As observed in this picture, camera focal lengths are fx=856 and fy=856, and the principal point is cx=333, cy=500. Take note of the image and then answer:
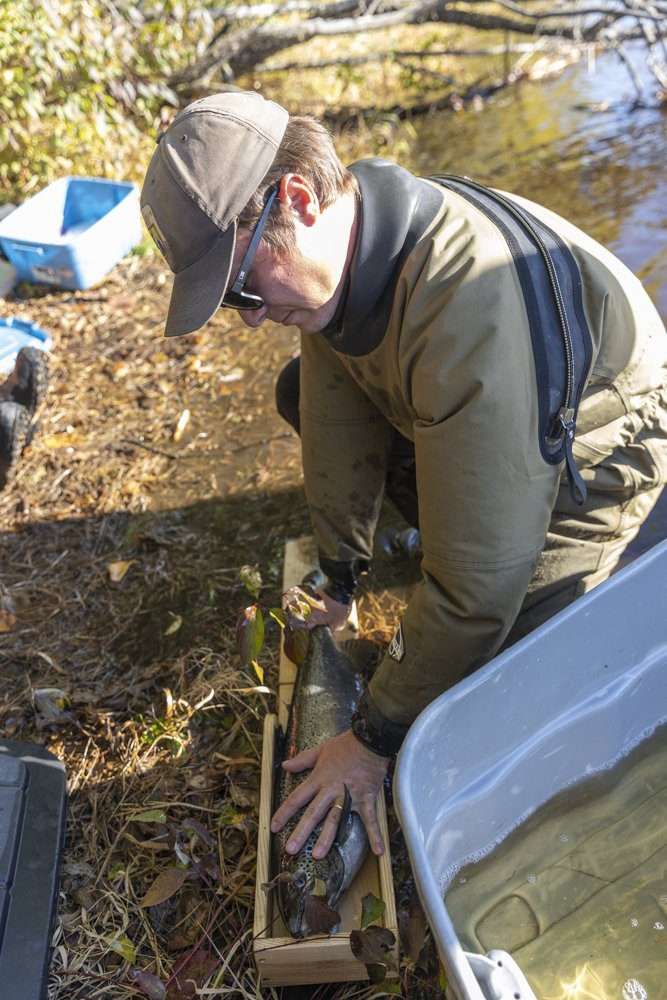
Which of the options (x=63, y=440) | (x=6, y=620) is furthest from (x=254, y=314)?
(x=63, y=440)

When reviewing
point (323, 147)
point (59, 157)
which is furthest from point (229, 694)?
point (59, 157)

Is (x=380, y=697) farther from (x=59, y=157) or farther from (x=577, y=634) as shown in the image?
(x=59, y=157)

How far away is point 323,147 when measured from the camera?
207 centimetres

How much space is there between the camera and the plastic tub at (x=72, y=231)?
5.54m

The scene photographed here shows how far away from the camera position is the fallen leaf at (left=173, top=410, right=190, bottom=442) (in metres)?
4.36

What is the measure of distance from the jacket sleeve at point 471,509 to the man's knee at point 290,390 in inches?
47.7

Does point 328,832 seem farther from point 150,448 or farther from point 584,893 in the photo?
point 150,448

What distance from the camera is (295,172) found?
1.99 metres

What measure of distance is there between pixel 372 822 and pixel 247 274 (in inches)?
57.3

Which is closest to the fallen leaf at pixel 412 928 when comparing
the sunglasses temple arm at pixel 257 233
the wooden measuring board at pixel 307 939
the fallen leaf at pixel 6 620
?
the wooden measuring board at pixel 307 939

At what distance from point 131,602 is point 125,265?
328cm

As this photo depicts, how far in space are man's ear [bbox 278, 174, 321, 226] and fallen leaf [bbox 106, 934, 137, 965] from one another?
1969 millimetres

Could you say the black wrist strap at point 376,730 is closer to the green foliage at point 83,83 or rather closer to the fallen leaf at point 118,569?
the fallen leaf at point 118,569

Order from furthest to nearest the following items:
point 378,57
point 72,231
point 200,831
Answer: point 378,57, point 72,231, point 200,831
